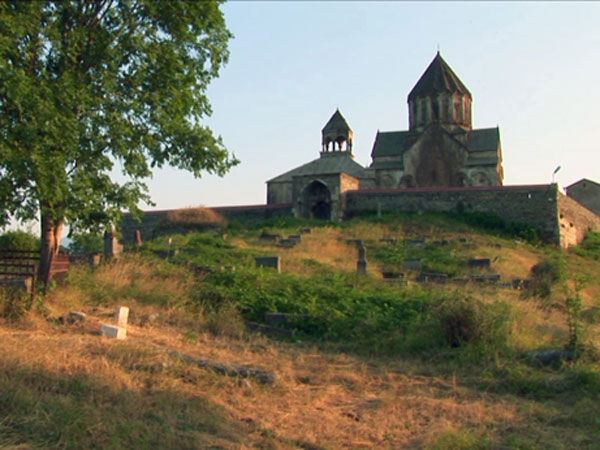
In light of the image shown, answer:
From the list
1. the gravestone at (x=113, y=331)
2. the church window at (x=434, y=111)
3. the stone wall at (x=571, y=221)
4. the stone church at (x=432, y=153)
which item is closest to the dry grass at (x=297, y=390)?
the gravestone at (x=113, y=331)

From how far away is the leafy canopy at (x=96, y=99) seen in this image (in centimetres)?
799

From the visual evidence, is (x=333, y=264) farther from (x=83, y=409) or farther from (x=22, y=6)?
(x=83, y=409)

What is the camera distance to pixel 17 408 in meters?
4.68

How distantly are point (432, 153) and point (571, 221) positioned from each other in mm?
11053

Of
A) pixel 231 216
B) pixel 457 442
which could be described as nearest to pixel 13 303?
pixel 457 442

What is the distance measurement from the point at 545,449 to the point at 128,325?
215 inches

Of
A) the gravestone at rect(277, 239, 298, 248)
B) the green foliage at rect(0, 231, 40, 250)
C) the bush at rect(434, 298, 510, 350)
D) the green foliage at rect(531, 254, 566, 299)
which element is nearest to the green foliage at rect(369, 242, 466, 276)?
the green foliage at rect(531, 254, 566, 299)

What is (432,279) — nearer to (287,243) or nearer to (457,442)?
(287,243)

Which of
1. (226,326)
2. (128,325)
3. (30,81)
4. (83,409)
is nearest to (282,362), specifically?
(226,326)

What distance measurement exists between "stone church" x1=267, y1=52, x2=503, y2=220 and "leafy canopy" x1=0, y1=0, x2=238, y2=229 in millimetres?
24712

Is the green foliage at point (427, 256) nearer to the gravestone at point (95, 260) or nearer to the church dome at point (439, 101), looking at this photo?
the gravestone at point (95, 260)

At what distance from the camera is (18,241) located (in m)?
16.3

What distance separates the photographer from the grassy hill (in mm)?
4855

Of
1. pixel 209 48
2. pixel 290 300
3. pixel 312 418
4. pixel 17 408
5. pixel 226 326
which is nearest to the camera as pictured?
pixel 17 408
